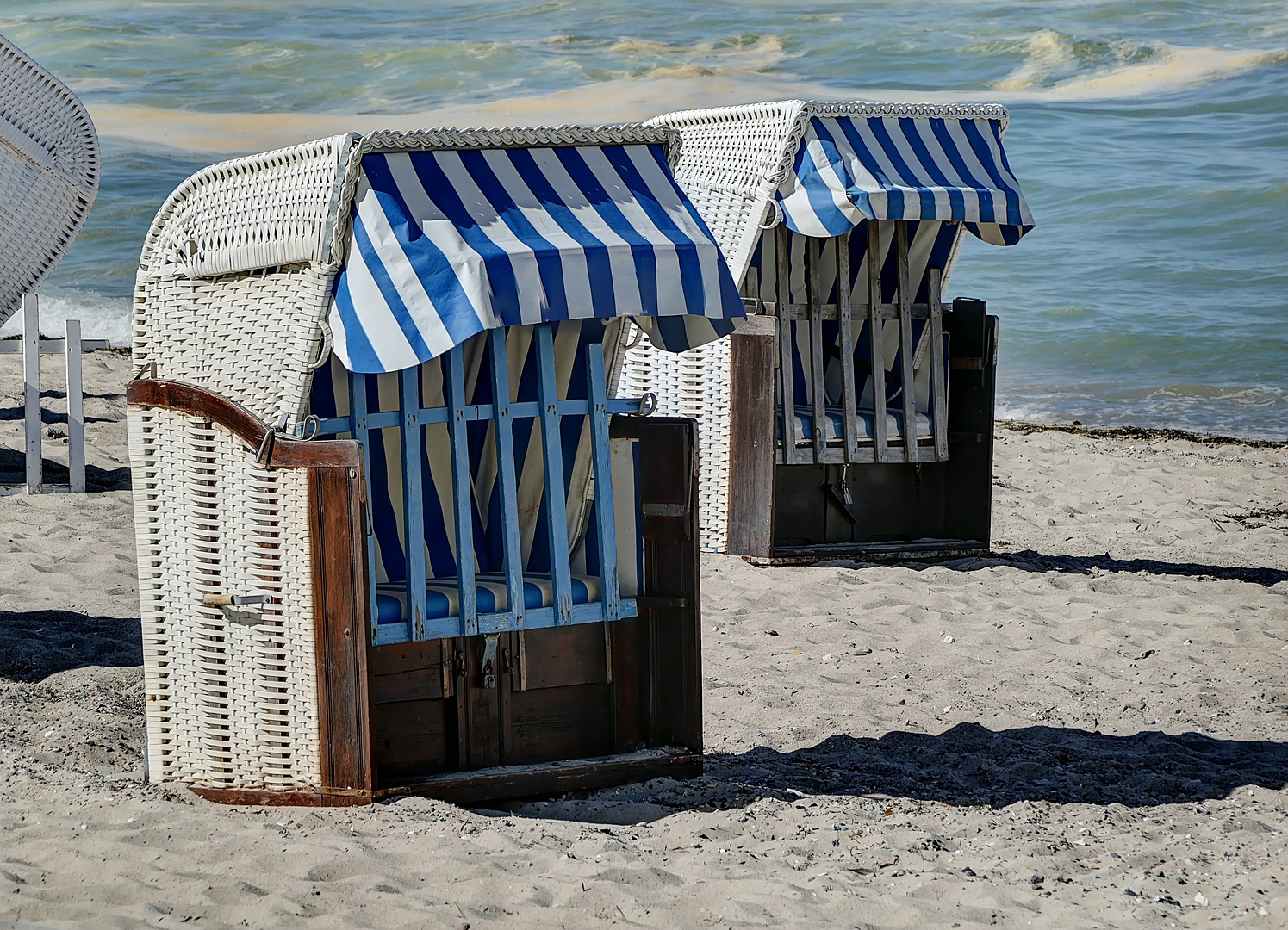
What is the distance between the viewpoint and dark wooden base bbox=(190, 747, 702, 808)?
389 cm

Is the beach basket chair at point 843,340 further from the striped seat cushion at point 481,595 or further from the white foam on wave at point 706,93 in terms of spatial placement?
the white foam on wave at point 706,93

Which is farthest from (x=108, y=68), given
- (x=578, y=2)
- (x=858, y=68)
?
(x=858, y=68)

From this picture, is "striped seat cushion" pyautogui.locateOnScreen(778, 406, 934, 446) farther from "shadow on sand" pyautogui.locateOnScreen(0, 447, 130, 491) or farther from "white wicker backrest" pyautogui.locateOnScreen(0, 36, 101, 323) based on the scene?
"shadow on sand" pyautogui.locateOnScreen(0, 447, 130, 491)

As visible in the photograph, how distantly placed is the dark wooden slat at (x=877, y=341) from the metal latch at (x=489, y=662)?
152 inches

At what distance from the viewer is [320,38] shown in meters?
32.3

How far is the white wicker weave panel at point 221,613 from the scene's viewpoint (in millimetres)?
3793

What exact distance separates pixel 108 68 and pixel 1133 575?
1147 inches

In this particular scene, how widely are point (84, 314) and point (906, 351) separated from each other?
16.0 m

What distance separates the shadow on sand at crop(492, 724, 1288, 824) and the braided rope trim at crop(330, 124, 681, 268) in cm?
183

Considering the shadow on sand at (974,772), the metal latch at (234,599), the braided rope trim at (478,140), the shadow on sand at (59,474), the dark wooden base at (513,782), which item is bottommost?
the shadow on sand at (974,772)

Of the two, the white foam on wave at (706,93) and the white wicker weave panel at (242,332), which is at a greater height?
the white foam on wave at (706,93)

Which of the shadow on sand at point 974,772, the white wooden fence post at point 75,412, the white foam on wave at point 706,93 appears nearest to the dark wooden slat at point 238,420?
the shadow on sand at point 974,772

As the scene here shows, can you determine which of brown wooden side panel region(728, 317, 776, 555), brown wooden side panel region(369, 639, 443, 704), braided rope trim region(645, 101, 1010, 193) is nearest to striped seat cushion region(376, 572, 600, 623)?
brown wooden side panel region(369, 639, 443, 704)

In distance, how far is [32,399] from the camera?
845 cm
